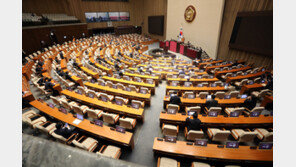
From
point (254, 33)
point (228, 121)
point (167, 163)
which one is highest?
point (254, 33)

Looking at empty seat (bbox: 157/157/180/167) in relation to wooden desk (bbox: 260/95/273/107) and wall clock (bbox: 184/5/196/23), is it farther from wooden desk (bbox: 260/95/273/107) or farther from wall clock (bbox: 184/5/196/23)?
wall clock (bbox: 184/5/196/23)

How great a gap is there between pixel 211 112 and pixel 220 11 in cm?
1226

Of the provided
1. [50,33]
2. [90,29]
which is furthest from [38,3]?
[90,29]

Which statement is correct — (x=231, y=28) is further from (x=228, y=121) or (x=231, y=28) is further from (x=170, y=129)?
(x=170, y=129)

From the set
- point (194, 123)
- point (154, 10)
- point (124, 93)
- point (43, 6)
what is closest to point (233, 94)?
point (194, 123)

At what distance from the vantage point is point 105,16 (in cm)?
2547

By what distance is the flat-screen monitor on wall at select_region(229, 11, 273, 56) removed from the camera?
28.7 ft

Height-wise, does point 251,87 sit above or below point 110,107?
above

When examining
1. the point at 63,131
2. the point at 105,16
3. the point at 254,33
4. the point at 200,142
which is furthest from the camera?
the point at 105,16

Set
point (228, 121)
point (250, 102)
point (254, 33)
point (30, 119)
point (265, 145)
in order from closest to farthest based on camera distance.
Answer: point (265, 145) → point (228, 121) → point (30, 119) → point (250, 102) → point (254, 33)

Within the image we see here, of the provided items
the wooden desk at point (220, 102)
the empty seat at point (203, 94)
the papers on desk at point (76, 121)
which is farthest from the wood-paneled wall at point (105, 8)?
the empty seat at point (203, 94)

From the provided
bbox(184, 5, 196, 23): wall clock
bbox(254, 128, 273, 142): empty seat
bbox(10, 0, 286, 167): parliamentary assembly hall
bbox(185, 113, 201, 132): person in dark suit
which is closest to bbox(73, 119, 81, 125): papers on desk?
bbox(10, 0, 286, 167): parliamentary assembly hall

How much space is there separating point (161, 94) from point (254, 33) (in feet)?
29.7

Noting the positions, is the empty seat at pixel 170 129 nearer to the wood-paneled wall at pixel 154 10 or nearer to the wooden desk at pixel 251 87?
the wooden desk at pixel 251 87
